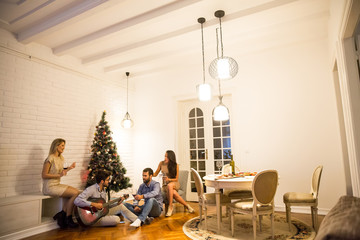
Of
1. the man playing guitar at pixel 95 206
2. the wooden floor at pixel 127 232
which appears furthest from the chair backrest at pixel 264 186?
the man playing guitar at pixel 95 206

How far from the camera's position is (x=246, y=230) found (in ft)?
11.1

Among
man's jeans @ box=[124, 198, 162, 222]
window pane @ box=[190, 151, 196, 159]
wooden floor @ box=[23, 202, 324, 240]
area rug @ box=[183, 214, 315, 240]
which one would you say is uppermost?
window pane @ box=[190, 151, 196, 159]

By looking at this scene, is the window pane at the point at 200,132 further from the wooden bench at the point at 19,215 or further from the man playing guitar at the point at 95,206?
the wooden bench at the point at 19,215

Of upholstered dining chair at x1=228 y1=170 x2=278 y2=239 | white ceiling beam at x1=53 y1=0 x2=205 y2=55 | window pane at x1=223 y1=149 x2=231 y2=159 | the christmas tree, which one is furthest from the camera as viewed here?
window pane at x1=223 y1=149 x2=231 y2=159

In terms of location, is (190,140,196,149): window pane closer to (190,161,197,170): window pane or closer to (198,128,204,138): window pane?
(198,128,204,138): window pane

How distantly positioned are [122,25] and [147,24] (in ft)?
1.50

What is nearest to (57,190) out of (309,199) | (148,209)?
(148,209)

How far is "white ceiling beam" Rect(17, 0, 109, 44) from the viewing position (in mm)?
3322

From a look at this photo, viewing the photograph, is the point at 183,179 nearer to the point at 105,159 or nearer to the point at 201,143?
the point at 201,143

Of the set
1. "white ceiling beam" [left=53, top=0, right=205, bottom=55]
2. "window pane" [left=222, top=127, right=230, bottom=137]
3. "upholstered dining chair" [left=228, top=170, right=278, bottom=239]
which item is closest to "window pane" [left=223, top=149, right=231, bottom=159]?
"window pane" [left=222, top=127, right=230, bottom=137]

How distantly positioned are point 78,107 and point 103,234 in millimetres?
2872

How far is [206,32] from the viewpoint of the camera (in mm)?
4297

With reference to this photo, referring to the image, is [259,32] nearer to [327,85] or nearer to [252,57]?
[252,57]

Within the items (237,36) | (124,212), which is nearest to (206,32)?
(237,36)
